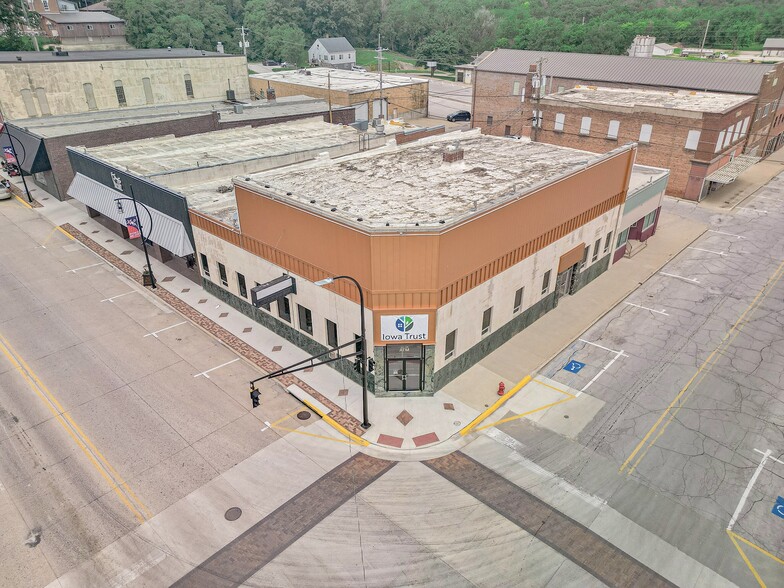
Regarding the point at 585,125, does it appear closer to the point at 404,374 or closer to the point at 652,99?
the point at 652,99

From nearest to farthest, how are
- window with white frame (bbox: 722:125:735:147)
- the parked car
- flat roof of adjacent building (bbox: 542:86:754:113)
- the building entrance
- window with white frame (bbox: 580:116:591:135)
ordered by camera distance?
the building entrance
window with white frame (bbox: 722:125:735:147)
flat roof of adjacent building (bbox: 542:86:754:113)
window with white frame (bbox: 580:116:591:135)
the parked car

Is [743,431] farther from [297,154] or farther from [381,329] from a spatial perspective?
[297,154]

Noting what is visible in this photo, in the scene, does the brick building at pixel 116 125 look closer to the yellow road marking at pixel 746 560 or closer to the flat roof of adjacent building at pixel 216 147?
the flat roof of adjacent building at pixel 216 147

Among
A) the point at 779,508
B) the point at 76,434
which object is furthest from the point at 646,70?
the point at 76,434

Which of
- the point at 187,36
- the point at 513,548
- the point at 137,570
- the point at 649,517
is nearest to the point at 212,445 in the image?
the point at 137,570

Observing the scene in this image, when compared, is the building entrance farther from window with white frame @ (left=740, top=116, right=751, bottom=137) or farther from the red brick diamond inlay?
window with white frame @ (left=740, top=116, right=751, bottom=137)

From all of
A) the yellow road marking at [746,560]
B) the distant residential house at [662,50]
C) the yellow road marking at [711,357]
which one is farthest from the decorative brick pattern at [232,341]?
the distant residential house at [662,50]

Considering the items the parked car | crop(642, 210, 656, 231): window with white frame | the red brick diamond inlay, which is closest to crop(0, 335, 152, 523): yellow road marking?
the red brick diamond inlay
